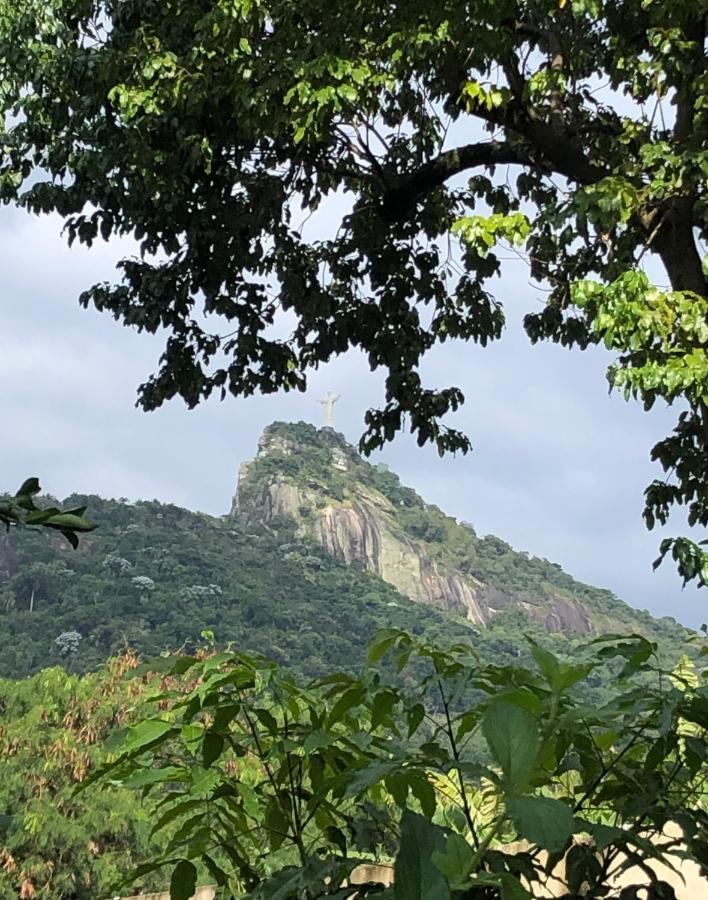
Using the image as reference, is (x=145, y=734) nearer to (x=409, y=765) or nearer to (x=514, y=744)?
(x=409, y=765)

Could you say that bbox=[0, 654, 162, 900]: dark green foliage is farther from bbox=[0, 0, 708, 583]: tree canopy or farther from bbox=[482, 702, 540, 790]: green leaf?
bbox=[482, 702, 540, 790]: green leaf

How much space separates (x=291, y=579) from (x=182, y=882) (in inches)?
1253

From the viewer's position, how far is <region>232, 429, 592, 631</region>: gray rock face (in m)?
46.7

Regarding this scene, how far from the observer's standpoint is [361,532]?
49.9 meters

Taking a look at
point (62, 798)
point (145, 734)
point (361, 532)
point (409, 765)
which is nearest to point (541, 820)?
point (409, 765)

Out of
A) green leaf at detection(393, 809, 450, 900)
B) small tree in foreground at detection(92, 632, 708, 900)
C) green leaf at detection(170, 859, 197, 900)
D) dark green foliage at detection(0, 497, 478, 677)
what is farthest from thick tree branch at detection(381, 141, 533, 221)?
dark green foliage at detection(0, 497, 478, 677)

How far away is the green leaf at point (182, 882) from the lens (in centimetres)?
79

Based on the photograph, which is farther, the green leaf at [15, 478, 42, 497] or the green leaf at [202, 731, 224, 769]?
the green leaf at [202, 731, 224, 769]

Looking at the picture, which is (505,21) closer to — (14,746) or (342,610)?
(14,746)

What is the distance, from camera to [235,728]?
3.26 ft

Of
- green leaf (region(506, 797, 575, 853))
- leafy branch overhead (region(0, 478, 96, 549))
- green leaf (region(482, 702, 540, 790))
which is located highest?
leafy branch overhead (region(0, 478, 96, 549))

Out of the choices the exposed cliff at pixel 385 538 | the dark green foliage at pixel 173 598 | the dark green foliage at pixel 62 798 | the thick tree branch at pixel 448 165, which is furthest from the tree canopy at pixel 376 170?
the exposed cliff at pixel 385 538

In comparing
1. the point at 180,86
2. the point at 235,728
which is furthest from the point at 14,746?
the point at 235,728

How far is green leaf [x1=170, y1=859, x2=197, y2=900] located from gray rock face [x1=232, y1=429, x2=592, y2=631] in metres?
44.8
